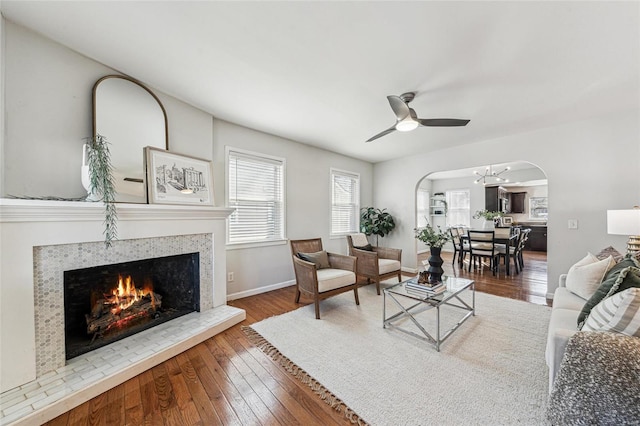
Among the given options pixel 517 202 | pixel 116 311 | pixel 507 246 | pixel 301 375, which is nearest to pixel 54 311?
pixel 116 311

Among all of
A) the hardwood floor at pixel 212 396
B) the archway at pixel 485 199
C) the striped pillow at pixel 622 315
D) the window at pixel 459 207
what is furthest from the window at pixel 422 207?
the hardwood floor at pixel 212 396

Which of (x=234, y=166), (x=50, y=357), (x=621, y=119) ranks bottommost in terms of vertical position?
(x=50, y=357)

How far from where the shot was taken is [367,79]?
7.61 ft

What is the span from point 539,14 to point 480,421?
8.45ft

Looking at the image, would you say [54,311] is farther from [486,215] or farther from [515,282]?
[486,215]

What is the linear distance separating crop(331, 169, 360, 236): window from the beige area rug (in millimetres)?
2364

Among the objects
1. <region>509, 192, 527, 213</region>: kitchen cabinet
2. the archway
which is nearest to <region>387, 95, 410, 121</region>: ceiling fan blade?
the archway

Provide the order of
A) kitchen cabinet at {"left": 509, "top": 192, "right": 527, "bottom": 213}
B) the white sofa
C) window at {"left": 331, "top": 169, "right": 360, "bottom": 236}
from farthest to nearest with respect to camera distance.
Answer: kitchen cabinet at {"left": 509, "top": 192, "right": 527, "bottom": 213} < window at {"left": 331, "top": 169, "right": 360, "bottom": 236} < the white sofa

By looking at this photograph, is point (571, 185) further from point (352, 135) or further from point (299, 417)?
point (299, 417)

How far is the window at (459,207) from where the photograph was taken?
314 inches

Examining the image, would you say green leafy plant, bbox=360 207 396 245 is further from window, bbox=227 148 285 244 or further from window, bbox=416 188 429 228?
window, bbox=416 188 429 228

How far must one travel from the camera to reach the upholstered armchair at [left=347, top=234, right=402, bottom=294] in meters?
3.66

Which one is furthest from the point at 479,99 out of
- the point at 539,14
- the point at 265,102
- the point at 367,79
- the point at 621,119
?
the point at 265,102

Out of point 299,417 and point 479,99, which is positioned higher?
point 479,99
